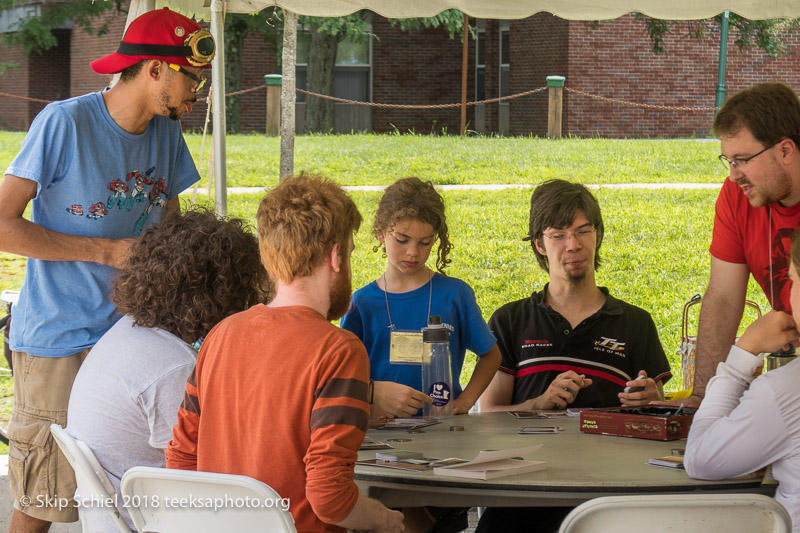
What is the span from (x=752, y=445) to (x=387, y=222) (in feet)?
5.49

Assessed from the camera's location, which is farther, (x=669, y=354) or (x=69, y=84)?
(x=69, y=84)

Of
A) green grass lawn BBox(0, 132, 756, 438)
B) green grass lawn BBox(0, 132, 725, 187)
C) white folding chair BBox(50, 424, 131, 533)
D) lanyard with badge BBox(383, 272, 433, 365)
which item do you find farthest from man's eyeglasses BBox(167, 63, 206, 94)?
green grass lawn BBox(0, 132, 725, 187)

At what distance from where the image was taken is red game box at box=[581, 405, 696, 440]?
9.01 ft

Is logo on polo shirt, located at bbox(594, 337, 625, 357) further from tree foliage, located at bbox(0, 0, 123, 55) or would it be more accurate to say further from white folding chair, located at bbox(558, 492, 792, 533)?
tree foliage, located at bbox(0, 0, 123, 55)

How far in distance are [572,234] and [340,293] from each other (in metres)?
1.53

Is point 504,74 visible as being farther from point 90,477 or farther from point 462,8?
point 90,477

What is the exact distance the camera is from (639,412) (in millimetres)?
2875

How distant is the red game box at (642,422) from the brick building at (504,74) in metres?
12.3

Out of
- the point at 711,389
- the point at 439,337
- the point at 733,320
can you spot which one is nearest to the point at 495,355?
the point at 439,337

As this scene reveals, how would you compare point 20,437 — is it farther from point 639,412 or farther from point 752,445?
point 752,445

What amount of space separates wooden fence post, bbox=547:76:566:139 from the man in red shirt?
11.9m

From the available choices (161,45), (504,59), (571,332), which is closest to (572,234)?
(571,332)

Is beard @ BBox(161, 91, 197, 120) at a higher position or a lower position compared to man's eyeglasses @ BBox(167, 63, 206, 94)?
lower

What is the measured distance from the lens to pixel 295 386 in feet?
6.36
